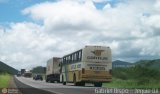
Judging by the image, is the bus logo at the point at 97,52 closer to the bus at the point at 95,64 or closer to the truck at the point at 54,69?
the bus at the point at 95,64

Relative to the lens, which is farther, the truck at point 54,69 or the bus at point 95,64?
the truck at point 54,69

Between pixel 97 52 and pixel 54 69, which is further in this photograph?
pixel 54 69

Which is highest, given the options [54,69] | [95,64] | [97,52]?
[97,52]

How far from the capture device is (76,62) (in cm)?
4497

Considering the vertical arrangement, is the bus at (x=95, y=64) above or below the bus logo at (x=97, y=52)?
below

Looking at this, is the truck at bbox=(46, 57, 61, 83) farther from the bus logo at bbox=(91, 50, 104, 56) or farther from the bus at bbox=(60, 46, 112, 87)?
the bus logo at bbox=(91, 50, 104, 56)

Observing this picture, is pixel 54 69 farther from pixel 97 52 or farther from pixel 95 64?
pixel 97 52

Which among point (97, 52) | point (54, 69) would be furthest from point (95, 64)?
point (54, 69)

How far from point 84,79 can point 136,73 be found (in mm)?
9761

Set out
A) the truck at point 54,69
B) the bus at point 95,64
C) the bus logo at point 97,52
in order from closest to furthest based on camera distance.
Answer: the bus at point 95,64 < the bus logo at point 97,52 < the truck at point 54,69

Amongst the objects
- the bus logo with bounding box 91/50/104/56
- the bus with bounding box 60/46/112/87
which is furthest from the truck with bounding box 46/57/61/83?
the bus logo with bounding box 91/50/104/56

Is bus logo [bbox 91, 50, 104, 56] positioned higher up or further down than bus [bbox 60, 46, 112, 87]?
higher up

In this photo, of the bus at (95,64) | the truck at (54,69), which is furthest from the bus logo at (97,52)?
the truck at (54,69)

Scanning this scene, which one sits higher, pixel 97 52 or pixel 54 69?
pixel 97 52
